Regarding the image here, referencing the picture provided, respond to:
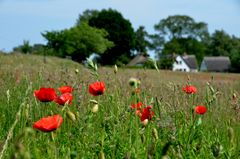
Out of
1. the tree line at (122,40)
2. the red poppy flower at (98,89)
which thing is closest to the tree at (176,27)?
the tree line at (122,40)

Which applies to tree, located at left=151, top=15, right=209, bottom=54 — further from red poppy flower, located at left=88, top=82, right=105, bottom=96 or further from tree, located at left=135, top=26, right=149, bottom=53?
red poppy flower, located at left=88, top=82, right=105, bottom=96

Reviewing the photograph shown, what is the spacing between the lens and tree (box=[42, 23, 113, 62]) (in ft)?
176

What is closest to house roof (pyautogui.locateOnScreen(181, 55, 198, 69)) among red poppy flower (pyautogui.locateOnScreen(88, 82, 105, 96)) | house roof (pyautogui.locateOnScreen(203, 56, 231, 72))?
house roof (pyautogui.locateOnScreen(203, 56, 231, 72))

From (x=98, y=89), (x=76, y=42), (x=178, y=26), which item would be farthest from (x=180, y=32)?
(x=98, y=89)

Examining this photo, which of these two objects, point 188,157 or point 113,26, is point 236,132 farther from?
point 113,26

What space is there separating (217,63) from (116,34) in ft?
104

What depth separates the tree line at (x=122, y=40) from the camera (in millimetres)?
55031

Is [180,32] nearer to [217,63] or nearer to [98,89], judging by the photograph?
[217,63]

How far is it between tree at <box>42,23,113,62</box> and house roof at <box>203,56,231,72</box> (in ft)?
126

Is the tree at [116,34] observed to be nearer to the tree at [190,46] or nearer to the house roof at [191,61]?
the tree at [190,46]

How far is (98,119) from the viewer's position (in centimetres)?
366

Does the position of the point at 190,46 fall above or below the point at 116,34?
below

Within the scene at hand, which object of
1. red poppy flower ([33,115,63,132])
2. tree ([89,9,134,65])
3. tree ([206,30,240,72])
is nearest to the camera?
red poppy flower ([33,115,63,132])

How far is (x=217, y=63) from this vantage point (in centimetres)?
9019
